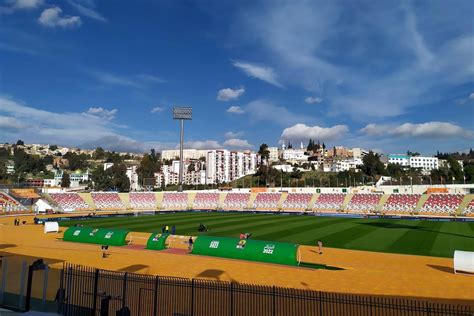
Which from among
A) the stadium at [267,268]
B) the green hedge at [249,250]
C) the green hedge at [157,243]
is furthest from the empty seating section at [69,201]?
the green hedge at [249,250]

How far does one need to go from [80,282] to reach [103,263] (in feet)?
26.0

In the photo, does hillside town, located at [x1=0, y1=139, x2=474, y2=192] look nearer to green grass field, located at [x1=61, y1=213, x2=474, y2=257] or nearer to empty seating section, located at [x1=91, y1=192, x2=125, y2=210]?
empty seating section, located at [x1=91, y1=192, x2=125, y2=210]

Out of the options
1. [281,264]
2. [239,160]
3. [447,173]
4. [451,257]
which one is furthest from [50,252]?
[239,160]

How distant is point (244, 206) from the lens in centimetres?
8112

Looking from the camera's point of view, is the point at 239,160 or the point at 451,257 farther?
the point at 239,160

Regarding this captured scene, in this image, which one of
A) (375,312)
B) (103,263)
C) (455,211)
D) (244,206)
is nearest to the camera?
(375,312)

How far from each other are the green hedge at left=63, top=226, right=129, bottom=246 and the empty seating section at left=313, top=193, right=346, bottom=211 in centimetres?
5196

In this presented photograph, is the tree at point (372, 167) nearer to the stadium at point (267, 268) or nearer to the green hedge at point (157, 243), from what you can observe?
the stadium at point (267, 268)

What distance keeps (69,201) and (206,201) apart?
29997 mm

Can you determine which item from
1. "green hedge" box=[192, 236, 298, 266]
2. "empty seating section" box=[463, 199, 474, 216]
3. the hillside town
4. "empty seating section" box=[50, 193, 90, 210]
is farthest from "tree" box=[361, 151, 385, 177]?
"green hedge" box=[192, 236, 298, 266]

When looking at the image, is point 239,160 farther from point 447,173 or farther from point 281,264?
point 281,264

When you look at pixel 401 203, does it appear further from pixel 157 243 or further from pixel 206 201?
pixel 157 243

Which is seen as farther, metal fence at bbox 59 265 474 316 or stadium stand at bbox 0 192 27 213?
stadium stand at bbox 0 192 27 213

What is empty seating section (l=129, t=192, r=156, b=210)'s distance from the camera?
256 ft
